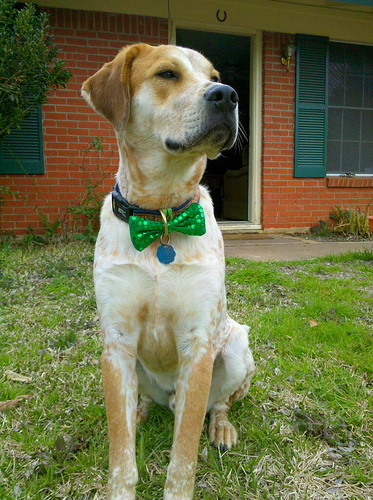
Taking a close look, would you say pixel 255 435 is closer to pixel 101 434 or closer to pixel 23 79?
pixel 101 434

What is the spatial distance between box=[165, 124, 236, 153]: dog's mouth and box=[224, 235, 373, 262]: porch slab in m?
3.24

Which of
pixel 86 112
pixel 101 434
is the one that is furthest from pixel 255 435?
pixel 86 112

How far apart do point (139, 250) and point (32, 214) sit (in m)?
4.56

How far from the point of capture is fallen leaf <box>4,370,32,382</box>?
2232mm

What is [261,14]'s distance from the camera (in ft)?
20.3

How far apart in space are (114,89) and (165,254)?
743 millimetres

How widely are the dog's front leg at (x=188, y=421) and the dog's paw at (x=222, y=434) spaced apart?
11.5 inches

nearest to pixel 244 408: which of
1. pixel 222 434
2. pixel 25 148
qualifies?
pixel 222 434

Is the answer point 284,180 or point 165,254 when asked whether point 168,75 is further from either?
point 284,180

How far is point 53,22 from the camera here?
217 inches

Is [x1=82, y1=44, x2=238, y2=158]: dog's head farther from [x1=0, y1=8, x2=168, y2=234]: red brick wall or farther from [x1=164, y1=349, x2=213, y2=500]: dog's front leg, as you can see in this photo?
[x1=0, y1=8, x2=168, y2=234]: red brick wall

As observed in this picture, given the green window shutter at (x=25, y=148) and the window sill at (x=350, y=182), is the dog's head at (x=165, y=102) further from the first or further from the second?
the window sill at (x=350, y=182)

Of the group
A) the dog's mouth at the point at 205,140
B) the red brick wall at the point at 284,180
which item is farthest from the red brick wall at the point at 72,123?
the dog's mouth at the point at 205,140

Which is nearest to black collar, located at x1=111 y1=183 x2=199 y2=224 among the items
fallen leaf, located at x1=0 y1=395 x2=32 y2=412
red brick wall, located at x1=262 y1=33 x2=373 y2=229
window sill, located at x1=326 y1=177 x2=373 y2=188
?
fallen leaf, located at x1=0 y1=395 x2=32 y2=412
